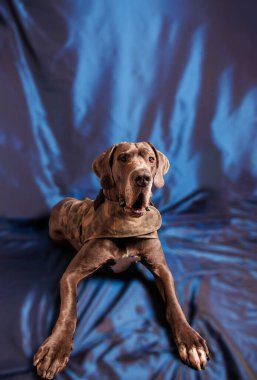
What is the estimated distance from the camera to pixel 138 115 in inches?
93.0

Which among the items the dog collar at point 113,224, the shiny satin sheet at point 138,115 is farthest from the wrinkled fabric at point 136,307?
the dog collar at point 113,224

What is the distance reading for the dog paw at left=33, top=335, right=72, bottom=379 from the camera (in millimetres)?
1230

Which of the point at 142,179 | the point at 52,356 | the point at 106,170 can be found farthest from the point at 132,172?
the point at 52,356

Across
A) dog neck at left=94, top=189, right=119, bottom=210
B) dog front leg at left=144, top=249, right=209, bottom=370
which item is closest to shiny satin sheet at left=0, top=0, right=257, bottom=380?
dog front leg at left=144, top=249, right=209, bottom=370

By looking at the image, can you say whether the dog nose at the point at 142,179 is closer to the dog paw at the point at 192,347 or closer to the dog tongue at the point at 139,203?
the dog tongue at the point at 139,203

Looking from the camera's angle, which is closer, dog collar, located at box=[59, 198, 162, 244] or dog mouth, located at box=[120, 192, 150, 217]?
dog mouth, located at box=[120, 192, 150, 217]

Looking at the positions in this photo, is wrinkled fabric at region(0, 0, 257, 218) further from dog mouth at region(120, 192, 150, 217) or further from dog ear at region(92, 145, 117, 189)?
dog mouth at region(120, 192, 150, 217)

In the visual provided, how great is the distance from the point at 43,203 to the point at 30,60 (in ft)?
2.84

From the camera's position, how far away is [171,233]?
2.25 metres

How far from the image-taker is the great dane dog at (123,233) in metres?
1.41

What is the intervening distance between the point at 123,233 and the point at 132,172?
0.27 meters

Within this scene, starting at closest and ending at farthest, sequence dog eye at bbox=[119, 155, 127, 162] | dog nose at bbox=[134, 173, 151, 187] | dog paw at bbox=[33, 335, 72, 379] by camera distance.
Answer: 1. dog paw at bbox=[33, 335, 72, 379]
2. dog nose at bbox=[134, 173, 151, 187]
3. dog eye at bbox=[119, 155, 127, 162]

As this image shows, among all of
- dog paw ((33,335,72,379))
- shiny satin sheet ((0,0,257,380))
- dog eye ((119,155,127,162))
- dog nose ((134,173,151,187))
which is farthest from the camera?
shiny satin sheet ((0,0,257,380))

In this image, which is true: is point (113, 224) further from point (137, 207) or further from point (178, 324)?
point (178, 324)
